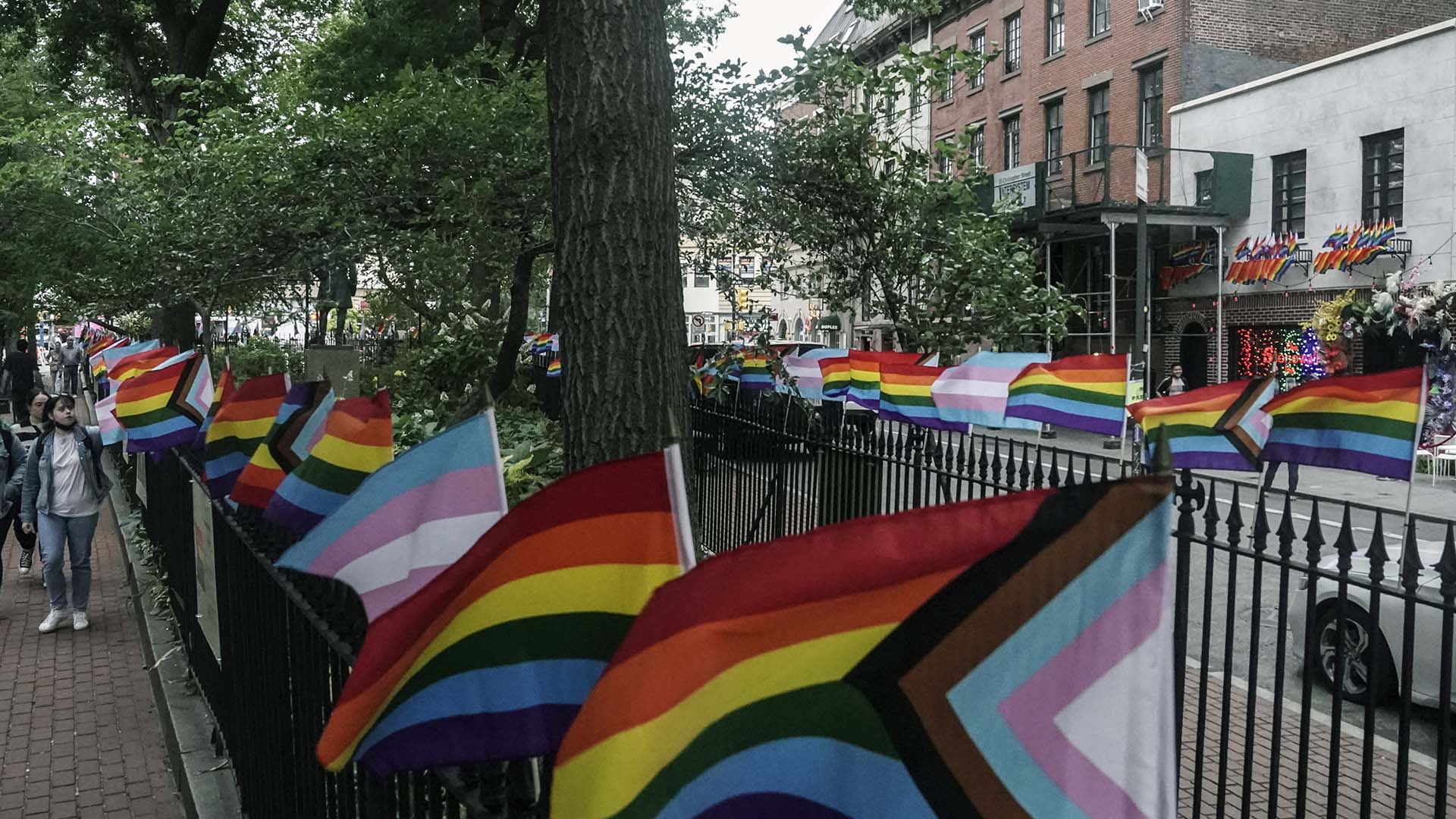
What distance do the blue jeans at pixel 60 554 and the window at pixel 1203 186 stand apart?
1001 inches

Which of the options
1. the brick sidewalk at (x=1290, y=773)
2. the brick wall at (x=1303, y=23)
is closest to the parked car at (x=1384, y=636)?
the brick sidewalk at (x=1290, y=773)

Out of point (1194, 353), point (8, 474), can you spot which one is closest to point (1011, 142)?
point (1194, 353)

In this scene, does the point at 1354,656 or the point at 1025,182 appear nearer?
the point at 1354,656

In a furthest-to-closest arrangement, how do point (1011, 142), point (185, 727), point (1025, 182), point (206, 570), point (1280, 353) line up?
point (1011, 142), point (1025, 182), point (1280, 353), point (185, 727), point (206, 570)

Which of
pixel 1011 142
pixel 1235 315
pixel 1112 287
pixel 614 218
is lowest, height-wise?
pixel 1235 315

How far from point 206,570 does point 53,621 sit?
444cm

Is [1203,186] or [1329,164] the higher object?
[1329,164]

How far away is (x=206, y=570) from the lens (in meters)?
6.21

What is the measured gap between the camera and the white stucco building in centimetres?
2356

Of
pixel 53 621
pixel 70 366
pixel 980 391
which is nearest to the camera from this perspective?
pixel 53 621

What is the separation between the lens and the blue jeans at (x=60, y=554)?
9734 mm

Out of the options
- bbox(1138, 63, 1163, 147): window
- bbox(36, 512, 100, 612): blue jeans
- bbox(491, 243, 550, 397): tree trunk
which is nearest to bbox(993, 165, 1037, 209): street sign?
bbox(1138, 63, 1163, 147): window

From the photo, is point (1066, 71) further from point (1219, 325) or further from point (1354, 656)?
point (1354, 656)

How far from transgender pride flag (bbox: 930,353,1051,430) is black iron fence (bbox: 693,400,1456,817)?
634 millimetres
